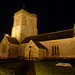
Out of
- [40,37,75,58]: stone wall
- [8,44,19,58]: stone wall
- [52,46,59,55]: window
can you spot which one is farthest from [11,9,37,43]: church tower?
[52,46,59,55]: window

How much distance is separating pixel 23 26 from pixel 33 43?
13396mm

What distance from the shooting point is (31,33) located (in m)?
38.8

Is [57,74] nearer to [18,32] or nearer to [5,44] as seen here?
[5,44]

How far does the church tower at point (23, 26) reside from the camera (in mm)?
34900

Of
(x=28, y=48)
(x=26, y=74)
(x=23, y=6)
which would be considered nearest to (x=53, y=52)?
(x=28, y=48)

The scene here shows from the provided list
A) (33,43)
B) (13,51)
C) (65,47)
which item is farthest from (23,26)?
(65,47)

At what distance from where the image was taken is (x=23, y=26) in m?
35.4

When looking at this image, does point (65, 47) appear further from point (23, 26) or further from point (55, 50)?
point (23, 26)

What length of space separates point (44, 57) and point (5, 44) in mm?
15431

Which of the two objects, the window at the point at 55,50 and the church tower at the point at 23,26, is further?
the church tower at the point at 23,26

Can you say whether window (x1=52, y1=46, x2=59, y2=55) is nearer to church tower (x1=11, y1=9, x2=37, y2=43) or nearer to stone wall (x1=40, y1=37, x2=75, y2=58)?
stone wall (x1=40, y1=37, x2=75, y2=58)

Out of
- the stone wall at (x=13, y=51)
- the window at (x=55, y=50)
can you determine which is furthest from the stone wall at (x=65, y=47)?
the stone wall at (x=13, y=51)

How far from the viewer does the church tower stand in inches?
1374

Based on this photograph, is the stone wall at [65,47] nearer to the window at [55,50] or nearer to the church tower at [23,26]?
the window at [55,50]
